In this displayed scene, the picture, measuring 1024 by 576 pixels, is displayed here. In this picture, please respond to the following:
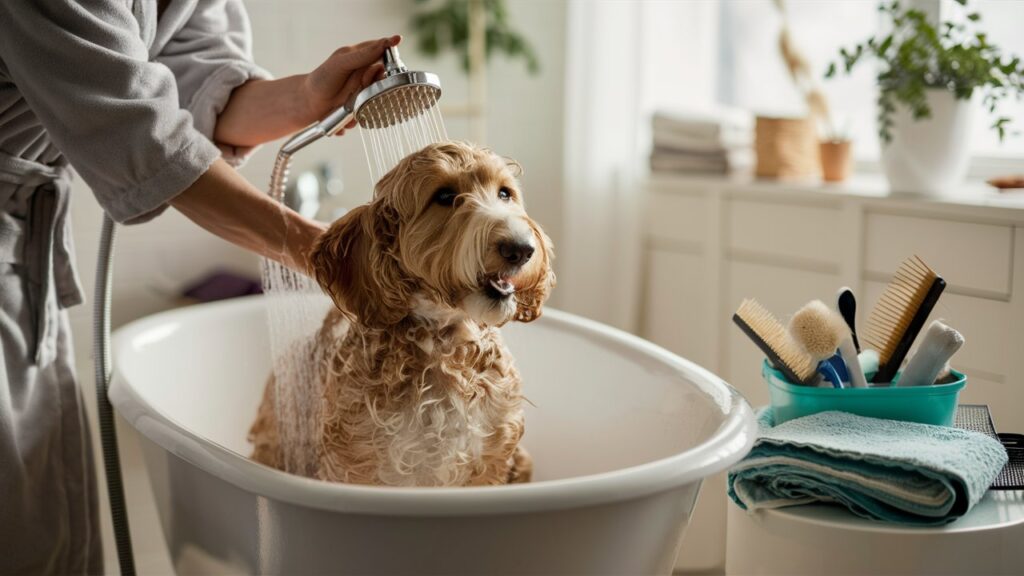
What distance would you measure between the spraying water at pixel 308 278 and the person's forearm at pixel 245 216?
0.53 feet

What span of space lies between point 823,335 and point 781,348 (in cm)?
8

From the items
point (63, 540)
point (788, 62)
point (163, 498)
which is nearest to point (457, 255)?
point (163, 498)

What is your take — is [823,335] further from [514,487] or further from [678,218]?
[678,218]

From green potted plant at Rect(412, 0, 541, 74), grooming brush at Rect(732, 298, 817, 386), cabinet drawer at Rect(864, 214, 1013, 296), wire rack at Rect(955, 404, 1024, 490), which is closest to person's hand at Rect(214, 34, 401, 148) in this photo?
grooming brush at Rect(732, 298, 817, 386)

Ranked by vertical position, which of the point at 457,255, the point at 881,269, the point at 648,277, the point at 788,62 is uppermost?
the point at 788,62

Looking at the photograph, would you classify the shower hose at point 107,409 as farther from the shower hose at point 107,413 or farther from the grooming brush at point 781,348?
the grooming brush at point 781,348

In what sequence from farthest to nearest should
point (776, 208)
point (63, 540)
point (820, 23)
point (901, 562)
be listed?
point (820, 23) → point (776, 208) → point (63, 540) → point (901, 562)

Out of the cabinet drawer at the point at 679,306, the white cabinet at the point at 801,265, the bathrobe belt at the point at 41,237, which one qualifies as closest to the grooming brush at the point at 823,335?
the white cabinet at the point at 801,265

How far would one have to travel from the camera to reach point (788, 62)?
299cm

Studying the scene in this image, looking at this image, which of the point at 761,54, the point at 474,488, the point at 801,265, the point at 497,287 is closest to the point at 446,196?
the point at 497,287

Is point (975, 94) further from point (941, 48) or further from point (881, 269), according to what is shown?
point (881, 269)

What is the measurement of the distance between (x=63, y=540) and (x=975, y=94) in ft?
7.57

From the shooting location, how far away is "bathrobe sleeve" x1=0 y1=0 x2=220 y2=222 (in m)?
1.30

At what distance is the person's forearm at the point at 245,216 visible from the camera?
1.39 metres
